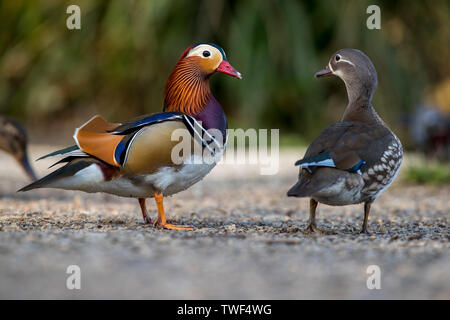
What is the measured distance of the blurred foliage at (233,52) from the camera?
12.7m

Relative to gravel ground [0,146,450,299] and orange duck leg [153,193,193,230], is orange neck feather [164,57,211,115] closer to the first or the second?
orange duck leg [153,193,193,230]

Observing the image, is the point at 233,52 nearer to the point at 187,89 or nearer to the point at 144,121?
the point at 187,89

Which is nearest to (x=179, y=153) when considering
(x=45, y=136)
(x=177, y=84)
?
(x=177, y=84)

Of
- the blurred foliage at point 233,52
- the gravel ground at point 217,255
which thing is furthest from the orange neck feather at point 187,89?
the blurred foliage at point 233,52

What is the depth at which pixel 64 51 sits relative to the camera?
13.5m

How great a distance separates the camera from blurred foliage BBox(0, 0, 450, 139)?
1273cm

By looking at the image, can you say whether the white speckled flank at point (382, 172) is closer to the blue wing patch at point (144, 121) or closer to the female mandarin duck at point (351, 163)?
the female mandarin duck at point (351, 163)

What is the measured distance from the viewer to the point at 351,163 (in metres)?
3.76

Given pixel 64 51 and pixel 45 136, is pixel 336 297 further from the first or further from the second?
pixel 45 136

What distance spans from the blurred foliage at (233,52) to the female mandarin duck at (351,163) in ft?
27.4

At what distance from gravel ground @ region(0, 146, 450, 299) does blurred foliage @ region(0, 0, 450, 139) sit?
25.8 feet

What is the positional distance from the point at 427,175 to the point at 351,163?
4.36m

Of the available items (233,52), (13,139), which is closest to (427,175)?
(13,139)

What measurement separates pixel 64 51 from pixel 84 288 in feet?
38.4
